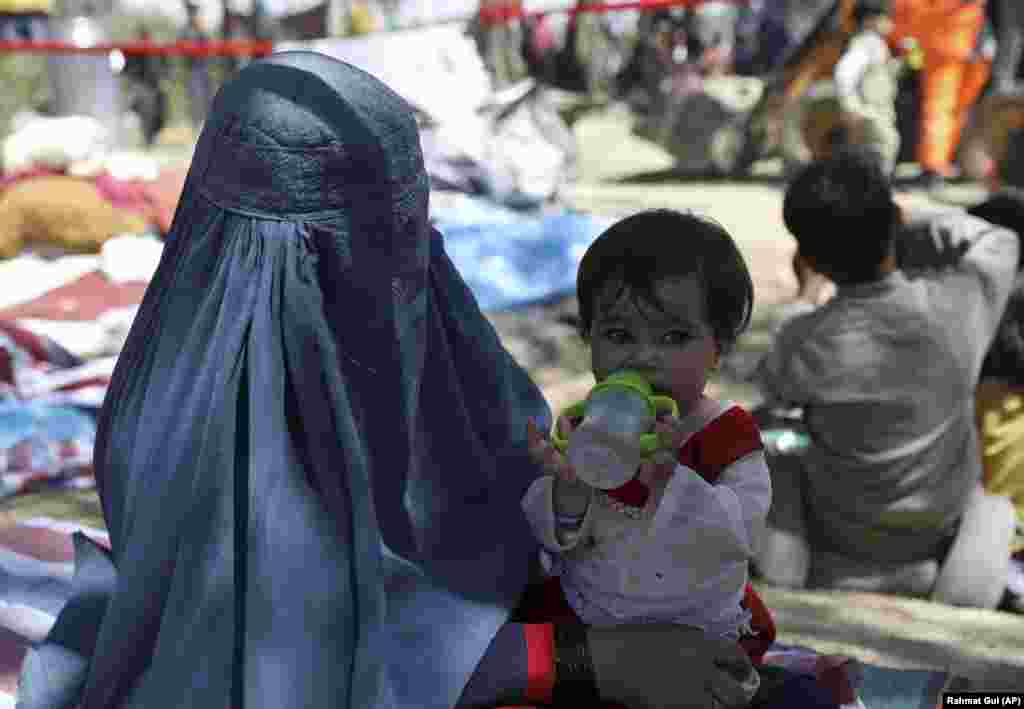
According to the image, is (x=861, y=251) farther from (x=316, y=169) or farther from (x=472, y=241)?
(x=472, y=241)

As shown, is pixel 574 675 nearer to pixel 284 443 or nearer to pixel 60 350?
pixel 284 443

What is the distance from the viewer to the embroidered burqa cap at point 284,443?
1897mm

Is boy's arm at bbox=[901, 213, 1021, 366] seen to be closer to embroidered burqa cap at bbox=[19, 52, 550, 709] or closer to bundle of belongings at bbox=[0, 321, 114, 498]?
embroidered burqa cap at bbox=[19, 52, 550, 709]

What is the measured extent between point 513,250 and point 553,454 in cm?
490

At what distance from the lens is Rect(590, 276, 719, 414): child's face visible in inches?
83.9

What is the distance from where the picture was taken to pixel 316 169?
1.98 metres

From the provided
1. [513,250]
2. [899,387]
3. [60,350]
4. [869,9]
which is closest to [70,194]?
[60,350]

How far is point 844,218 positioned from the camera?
11.0ft

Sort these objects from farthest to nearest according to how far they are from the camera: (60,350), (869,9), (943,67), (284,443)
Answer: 1. (943,67)
2. (869,9)
3. (60,350)
4. (284,443)

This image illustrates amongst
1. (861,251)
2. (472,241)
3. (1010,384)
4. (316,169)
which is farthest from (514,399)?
(472,241)

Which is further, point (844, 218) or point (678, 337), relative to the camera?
point (844, 218)

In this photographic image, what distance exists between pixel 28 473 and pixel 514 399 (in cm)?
260

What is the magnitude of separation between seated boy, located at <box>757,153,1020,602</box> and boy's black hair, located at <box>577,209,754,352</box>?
49.9 inches

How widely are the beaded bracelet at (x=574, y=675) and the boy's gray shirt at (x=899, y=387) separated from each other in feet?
5.13
